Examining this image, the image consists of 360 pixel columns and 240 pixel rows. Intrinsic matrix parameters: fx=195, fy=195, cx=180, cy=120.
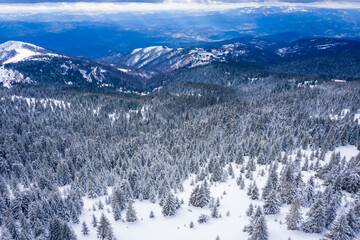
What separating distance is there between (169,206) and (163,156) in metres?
35.5

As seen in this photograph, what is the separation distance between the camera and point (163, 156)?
86312mm

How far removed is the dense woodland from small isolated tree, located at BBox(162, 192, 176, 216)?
27 centimetres

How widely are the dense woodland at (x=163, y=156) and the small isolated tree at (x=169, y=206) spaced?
0.87 ft

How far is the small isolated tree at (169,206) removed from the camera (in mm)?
51500

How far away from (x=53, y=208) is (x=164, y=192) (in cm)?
3016

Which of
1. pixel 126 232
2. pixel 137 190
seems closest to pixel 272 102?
pixel 137 190

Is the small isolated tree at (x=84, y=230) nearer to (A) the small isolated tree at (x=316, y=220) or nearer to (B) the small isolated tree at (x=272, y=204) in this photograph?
(B) the small isolated tree at (x=272, y=204)

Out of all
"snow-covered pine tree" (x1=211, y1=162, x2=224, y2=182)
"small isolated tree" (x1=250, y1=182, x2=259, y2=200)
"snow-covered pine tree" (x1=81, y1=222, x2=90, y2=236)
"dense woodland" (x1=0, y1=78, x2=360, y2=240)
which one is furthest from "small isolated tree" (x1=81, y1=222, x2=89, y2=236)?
"small isolated tree" (x1=250, y1=182, x2=259, y2=200)

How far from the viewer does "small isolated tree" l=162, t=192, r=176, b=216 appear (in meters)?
51.5

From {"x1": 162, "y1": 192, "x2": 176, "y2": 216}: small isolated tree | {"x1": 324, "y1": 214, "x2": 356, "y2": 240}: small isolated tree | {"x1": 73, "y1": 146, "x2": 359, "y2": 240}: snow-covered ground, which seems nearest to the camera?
{"x1": 324, "y1": 214, "x2": 356, "y2": 240}: small isolated tree

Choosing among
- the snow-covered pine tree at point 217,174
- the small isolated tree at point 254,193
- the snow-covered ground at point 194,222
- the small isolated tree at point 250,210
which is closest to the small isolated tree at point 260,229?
the snow-covered ground at point 194,222

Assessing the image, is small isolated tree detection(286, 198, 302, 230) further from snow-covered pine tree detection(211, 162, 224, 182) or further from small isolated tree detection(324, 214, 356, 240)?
snow-covered pine tree detection(211, 162, 224, 182)

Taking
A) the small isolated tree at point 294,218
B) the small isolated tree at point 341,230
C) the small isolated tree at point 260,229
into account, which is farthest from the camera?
the small isolated tree at point 294,218

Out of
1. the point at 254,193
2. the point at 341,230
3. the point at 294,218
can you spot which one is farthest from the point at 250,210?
the point at 341,230
